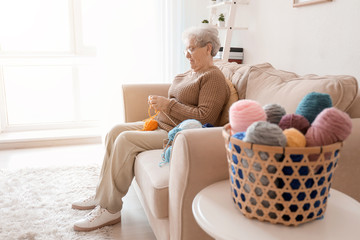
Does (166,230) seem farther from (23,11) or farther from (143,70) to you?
(23,11)

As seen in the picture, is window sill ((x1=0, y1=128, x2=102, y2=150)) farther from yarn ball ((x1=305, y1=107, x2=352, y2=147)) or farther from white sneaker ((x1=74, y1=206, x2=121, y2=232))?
yarn ball ((x1=305, y1=107, x2=352, y2=147))

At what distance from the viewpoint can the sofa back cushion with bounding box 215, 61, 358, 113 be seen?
47.6 inches

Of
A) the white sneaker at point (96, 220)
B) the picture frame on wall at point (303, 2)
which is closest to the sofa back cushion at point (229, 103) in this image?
the picture frame on wall at point (303, 2)

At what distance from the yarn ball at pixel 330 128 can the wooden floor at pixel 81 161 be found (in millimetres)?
1206

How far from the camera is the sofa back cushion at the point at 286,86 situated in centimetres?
121

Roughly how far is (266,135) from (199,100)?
105 cm

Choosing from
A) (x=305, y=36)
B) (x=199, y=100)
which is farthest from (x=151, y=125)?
(x=305, y=36)

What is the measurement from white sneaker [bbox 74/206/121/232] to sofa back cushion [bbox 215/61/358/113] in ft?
3.13

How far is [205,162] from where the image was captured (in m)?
1.07

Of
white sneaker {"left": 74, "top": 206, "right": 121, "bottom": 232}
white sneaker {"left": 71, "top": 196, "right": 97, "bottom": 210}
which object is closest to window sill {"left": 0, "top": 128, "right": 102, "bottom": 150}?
white sneaker {"left": 71, "top": 196, "right": 97, "bottom": 210}

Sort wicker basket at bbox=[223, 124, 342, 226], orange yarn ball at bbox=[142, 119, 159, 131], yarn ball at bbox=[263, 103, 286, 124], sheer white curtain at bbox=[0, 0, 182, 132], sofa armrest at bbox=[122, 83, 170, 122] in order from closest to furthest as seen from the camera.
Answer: wicker basket at bbox=[223, 124, 342, 226] < yarn ball at bbox=[263, 103, 286, 124] < orange yarn ball at bbox=[142, 119, 159, 131] < sofa armrest at bbox=[122, 83, 170, 122] < sheer white curtain at bbox=[0, 0, 182, 132]

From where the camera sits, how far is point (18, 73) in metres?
3.57

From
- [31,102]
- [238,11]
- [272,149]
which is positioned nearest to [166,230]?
[272,149]

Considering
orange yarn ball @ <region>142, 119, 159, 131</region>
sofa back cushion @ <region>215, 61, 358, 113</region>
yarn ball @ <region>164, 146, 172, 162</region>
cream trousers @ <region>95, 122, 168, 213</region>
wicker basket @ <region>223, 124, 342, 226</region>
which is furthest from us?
orange yarn ball @ <region>142, 119, 159, 131</region>
